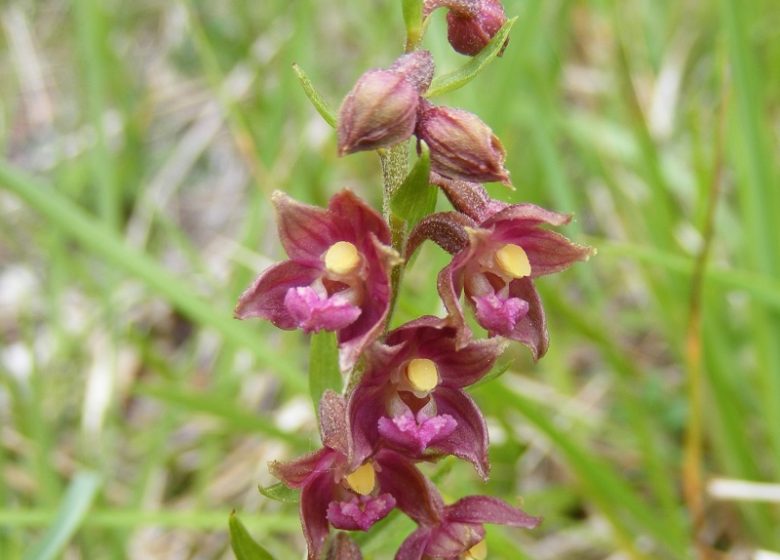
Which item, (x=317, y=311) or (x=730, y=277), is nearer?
(x=317, y=311)

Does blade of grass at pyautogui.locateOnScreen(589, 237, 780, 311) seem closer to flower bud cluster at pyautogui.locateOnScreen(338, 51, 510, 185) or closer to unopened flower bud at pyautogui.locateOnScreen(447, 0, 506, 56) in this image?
unopened flower bud at pyautogui.locateOnScreen(447, 0, 506, 56)

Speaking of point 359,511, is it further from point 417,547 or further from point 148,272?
point 148,272

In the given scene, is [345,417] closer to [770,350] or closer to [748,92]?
[770,350]

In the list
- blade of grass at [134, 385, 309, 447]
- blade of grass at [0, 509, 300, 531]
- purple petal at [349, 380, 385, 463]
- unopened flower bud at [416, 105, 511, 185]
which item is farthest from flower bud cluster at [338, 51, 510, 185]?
blade of grass at [0, 509, 300, 531]

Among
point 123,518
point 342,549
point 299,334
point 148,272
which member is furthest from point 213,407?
point 299,334

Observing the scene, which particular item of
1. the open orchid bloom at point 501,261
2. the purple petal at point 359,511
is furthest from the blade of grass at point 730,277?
the purple petal at point 359,511

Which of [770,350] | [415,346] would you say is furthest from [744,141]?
[415,346]
